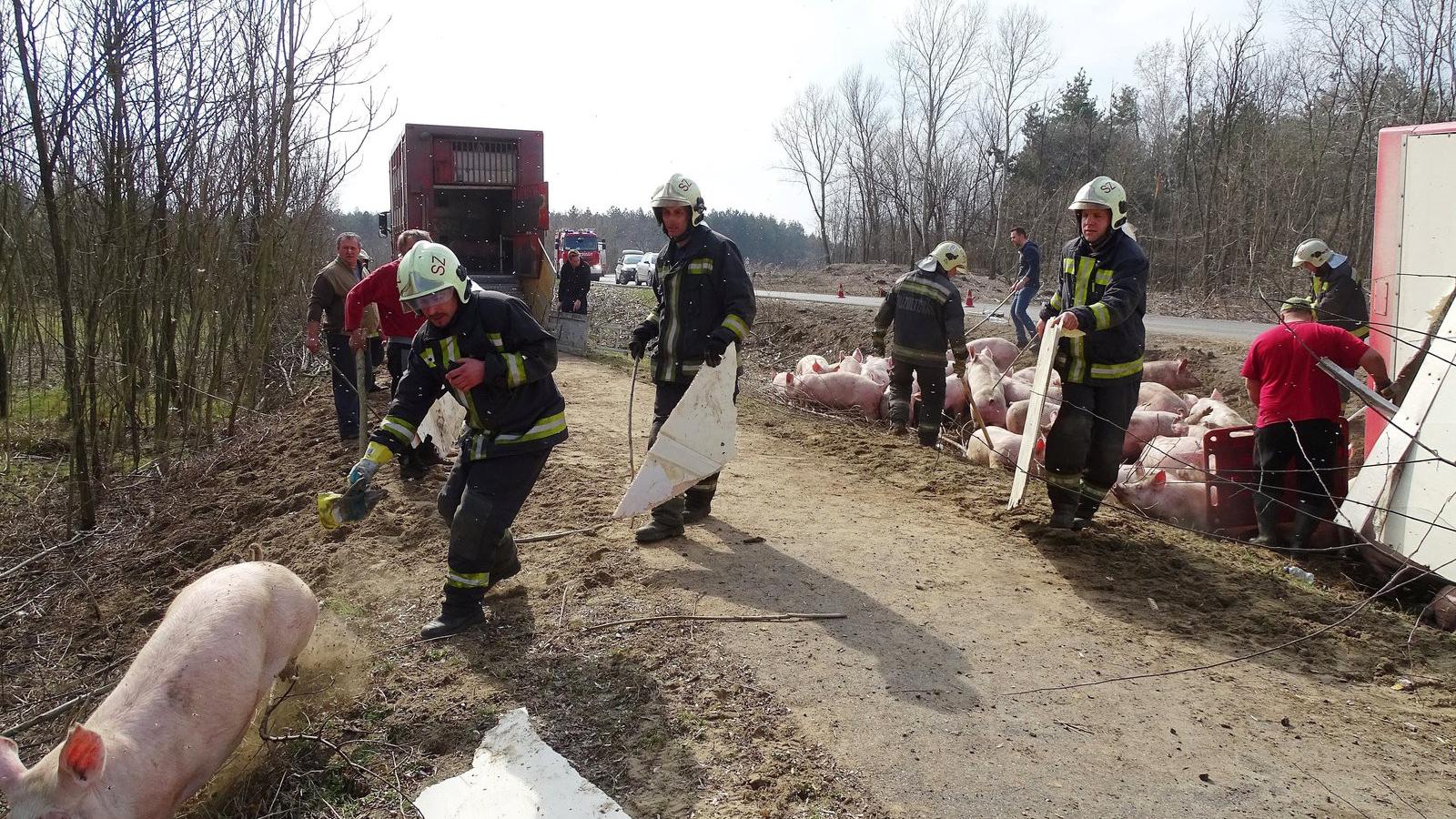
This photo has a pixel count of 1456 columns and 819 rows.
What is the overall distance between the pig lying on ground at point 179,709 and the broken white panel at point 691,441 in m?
1.81

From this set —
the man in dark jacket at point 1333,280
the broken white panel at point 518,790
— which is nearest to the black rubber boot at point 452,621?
the broken white panel at point 518,790

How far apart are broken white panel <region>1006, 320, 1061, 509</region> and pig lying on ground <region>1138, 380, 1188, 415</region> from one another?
390cm

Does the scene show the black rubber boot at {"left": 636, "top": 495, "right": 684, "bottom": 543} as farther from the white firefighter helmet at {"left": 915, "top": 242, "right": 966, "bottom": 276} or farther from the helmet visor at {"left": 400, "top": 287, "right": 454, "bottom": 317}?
the white firefighter helmet at {"left": 915, "top": 242, "right": 966, "bottom": 276}

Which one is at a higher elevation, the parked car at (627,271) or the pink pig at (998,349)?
the parked car at (627,271)

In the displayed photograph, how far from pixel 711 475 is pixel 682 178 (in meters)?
1.80

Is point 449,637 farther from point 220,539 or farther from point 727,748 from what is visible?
point 220,539

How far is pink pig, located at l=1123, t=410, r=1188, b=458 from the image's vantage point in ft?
26.1

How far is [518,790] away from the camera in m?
3.17

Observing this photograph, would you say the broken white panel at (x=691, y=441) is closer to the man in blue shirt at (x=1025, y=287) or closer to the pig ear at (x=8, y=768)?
the pig ear at (x=8, y=768)

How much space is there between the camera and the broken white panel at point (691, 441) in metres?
5.02

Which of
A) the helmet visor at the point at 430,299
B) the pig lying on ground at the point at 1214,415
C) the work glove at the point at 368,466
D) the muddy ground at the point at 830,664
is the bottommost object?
the muddy ground at the point at 830,664

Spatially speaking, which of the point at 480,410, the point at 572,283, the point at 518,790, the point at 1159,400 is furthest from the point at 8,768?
the point at 572,283

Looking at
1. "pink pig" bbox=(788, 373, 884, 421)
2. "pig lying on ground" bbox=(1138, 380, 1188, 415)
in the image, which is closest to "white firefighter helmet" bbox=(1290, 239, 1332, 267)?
"pig lying on ground" bbox=(1138, 380, 1188, 415)

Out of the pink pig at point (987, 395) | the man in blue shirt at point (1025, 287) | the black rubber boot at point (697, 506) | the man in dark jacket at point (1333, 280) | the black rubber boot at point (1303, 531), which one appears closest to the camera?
the black rubber boot at point (697, 506)
